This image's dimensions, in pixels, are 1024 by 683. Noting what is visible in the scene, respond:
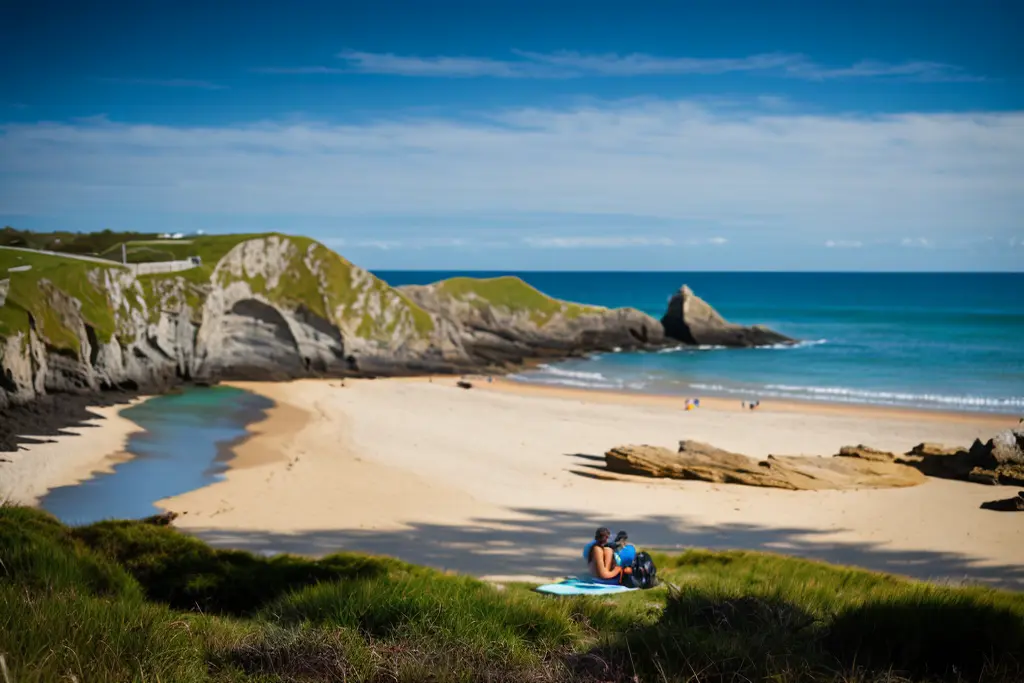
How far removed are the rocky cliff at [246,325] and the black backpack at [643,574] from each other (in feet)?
41.2

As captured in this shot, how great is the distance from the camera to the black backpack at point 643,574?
982 cm

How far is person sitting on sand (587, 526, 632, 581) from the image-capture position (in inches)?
403

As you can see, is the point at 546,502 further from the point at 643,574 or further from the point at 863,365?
the point at 863,365

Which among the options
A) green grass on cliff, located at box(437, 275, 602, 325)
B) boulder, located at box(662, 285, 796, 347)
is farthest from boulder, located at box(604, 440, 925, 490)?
boulder, located at box(662, 285, 796, 347)

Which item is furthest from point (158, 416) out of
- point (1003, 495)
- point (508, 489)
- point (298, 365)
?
point (1003, 495)

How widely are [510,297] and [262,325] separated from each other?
2491cm

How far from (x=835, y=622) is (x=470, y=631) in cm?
267

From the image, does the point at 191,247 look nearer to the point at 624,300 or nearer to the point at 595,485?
the point at 595,485

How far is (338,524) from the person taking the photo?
14000mm

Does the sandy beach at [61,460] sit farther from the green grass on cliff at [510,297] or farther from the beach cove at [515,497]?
the green grass on cliff at [510,297]

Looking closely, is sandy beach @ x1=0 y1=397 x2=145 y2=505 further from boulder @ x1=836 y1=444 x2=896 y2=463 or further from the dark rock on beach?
the dark rock on beach

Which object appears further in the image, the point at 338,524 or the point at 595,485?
the point at 595,485

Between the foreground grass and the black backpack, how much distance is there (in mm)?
2074

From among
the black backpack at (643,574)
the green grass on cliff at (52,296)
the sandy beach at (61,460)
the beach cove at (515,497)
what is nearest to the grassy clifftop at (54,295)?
the green grass on cliff at (52,296)
